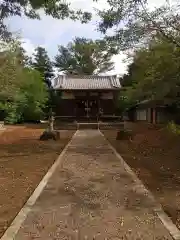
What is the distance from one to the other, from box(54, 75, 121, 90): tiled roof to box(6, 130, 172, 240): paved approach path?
30.1 metres

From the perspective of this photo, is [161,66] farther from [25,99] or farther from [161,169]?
[25,99]

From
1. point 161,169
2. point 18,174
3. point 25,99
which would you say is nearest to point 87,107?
point 25,99

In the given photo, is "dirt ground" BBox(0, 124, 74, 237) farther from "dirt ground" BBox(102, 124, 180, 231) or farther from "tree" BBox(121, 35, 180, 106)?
"tree" BBox(121, 35, 180, 106)

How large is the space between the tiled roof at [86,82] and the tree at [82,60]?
20461mm

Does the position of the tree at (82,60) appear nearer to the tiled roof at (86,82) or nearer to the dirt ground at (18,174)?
the tiled roof at (86,82)

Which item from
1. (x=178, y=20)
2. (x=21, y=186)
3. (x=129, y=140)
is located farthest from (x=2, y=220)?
(x=129, y=140)

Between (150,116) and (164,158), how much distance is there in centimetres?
2247

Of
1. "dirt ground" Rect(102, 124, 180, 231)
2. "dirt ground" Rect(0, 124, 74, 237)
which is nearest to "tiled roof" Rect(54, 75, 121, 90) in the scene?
"dirt ground" Rect(102, 124, 180, 231)

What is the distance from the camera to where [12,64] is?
87.5 ft

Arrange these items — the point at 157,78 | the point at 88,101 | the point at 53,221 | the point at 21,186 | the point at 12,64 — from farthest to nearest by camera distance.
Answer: the point at 88,101 < the point at 12,64 < the point at 157,78 < the point at 21,186 < the point at 53,221

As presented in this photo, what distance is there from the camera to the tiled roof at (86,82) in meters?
39.3

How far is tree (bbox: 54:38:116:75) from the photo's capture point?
63.4 metres

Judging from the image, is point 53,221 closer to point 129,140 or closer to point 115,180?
point 115,180

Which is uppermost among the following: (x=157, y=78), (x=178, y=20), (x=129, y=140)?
(x=178, y=20)
